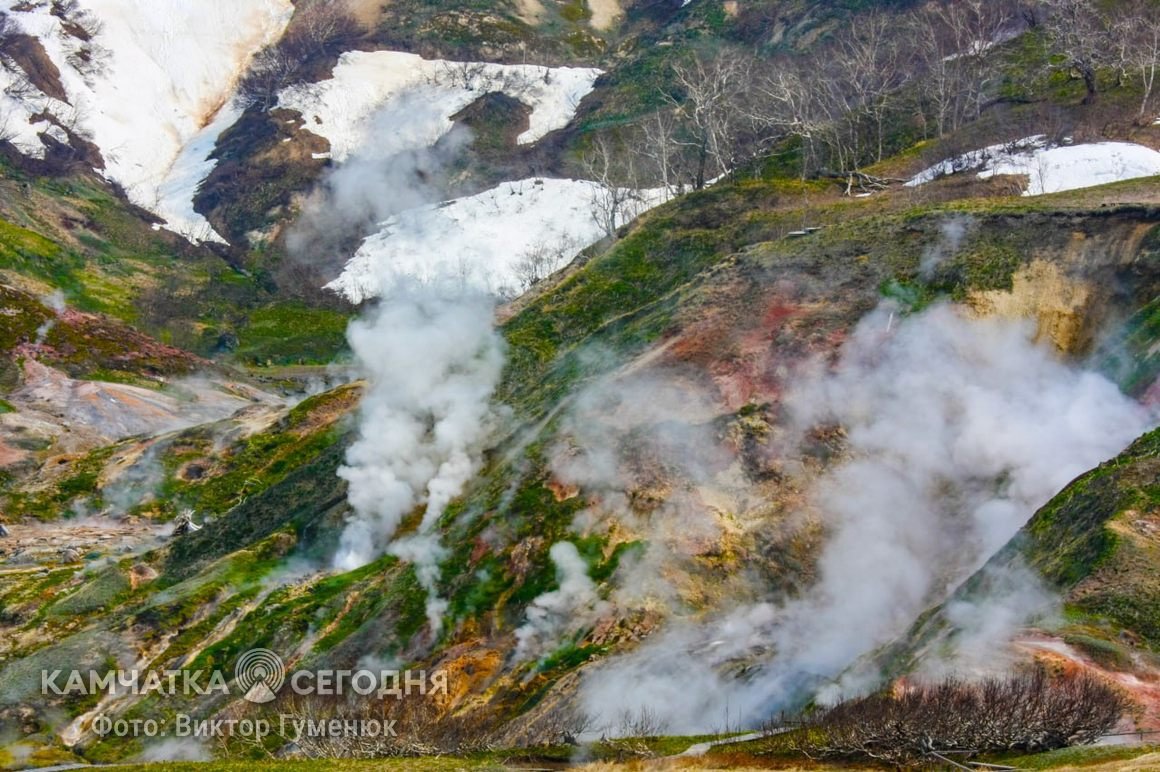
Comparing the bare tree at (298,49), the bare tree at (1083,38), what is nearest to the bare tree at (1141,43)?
the bare tree at (1083,38)

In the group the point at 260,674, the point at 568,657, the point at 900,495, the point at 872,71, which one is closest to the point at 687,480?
the point at 900,495

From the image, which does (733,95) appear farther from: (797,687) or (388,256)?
(797,687)

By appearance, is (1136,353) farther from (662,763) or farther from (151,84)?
(151,84)

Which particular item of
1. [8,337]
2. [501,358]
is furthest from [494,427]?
[8,337]

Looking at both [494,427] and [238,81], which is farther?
[238,81]

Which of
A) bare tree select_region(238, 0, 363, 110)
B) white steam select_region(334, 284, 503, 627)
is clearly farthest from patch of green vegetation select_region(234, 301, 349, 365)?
white steam select_region(334, 284, 503, 627)

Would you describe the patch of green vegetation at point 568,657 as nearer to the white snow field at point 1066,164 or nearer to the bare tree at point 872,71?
the white snow field at point 1066,164

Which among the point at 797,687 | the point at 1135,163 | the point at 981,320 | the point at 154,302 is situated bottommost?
the point at 797,687
